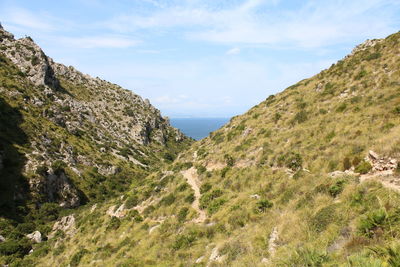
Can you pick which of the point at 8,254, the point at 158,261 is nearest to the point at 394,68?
the point at 158,261

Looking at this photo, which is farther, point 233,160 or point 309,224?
point 233,160

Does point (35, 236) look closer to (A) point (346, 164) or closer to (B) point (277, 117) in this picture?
(B) point (277, 117)

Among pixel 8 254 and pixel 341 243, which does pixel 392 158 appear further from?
pixel 8 254

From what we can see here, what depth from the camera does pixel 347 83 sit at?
29.5 meters

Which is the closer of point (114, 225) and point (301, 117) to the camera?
point (114, 225)

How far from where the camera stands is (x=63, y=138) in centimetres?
6300

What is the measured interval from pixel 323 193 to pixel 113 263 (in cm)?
1536

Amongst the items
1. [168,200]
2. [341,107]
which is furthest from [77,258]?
[341,107]

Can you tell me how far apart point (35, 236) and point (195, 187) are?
25698 mm

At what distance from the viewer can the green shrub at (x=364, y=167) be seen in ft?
44.2

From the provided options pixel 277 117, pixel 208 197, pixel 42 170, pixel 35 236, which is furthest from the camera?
pixel 42 170

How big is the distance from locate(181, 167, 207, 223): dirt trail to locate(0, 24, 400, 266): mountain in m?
0.13

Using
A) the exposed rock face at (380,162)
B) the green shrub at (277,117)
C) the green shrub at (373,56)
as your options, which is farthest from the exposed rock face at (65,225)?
the green shrub at (373,56)

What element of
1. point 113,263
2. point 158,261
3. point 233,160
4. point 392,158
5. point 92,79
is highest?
point 92,79
